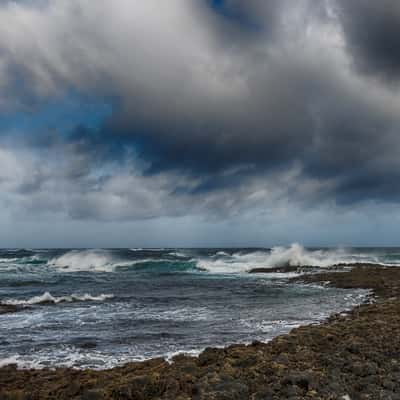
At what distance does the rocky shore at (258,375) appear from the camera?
581 centimetres

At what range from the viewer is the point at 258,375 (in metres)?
6.51

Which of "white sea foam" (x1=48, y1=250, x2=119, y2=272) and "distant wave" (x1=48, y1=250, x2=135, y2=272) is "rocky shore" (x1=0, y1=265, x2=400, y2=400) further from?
"white sea foam" (x1=48, y1=250, x2=119, y2=272)

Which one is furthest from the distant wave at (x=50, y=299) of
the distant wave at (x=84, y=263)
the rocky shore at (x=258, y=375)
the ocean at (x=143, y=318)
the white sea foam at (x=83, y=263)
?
the white sea foam at (x=83, y=263)

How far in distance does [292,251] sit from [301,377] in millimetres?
39203

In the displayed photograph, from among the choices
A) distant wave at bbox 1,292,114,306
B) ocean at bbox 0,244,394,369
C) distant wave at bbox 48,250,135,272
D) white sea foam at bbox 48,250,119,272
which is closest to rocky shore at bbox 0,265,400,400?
ocean at bbox 0,244,394,369

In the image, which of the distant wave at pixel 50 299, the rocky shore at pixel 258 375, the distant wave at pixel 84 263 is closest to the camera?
the rocky shore at pixel 258 375

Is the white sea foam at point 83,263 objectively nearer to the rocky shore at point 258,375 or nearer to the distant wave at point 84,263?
the distant wave at point 84,263

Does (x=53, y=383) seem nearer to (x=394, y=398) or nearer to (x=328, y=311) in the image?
(x=394, y=398)

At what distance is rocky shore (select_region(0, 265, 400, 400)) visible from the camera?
19.1 feet

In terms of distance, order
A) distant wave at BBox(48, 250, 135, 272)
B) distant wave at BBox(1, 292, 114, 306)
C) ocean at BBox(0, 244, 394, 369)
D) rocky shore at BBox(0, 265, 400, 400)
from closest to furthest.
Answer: rocky shore at BBox(0, 265, 400, 400)
ocean at BBox(0, 244, 394, 369)
distant wave at BBox(1, 292, 114, 306)
distant wave at BBox(48, 250, 135, 272)

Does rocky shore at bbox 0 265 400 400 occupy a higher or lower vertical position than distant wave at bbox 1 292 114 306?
higher

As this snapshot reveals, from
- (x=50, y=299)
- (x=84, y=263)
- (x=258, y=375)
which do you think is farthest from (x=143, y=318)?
(x=84, y=263)

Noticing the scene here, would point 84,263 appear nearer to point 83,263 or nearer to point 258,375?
point 83,263

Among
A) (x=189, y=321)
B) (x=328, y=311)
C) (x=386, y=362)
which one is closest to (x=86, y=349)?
(x=189, y=321)
